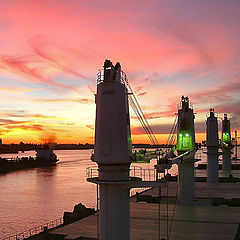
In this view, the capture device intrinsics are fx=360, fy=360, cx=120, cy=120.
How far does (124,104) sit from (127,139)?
2078 mm

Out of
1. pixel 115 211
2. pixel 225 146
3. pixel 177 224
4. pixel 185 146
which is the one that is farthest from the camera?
pixel 225 146

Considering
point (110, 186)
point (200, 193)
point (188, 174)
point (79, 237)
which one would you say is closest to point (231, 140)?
point (200, 193)

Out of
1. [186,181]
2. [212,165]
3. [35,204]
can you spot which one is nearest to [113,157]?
[186,181]

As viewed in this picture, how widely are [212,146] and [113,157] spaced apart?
50079mm

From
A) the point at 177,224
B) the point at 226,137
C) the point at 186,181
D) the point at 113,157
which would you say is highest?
the point at 226,137

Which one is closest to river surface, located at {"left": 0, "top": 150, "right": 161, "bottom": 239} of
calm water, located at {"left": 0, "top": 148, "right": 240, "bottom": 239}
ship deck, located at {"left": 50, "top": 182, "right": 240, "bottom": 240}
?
calm water, located at {"left": 0, "top": 148, "right": 240, "bottom": 239}

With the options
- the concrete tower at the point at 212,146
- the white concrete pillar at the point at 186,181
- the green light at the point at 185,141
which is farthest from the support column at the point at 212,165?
the green light at the point at 185,141

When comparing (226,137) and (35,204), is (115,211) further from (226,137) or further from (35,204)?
(226,137)

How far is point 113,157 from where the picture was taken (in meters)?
20.4

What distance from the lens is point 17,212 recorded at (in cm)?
7238

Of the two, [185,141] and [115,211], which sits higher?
[185,141]

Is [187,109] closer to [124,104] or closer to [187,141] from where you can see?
[187,141]

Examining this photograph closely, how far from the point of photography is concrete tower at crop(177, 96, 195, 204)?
47.0m

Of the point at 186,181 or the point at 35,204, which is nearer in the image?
the point at 186,181
